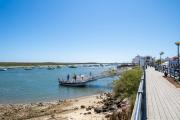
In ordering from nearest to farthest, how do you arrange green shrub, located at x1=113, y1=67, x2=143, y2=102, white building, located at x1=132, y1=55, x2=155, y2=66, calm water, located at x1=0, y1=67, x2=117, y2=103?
green shrub, located at x1=113, y1=67, x2=143, y2=102 → calm water, located at x1=0, y1=67, x2=117, y2=103 → white building, located at x1=132, y1=55, x2=155, y2=66

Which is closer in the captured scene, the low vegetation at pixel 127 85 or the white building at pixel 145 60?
the low vegetation at pixel 127 85

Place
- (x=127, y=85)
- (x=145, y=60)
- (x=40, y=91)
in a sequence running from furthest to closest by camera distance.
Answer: (x=145, y=60) < (x=40, y=91) < (x=127, y=85)

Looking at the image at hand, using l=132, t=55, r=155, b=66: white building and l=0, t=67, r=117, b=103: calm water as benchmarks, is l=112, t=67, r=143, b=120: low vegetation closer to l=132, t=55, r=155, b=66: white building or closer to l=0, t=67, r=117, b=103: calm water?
l=0, t=67, r=117, b=103: calm water

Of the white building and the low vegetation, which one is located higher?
the white building

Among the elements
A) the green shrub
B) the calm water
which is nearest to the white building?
the calm water

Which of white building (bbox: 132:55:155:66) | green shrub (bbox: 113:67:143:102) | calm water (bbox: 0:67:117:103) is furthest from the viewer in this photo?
white building (bbox: 132:55:155:66)

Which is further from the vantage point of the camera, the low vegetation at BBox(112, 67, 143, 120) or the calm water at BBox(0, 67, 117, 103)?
the calm water at BBox(0, 67, 117, 103)

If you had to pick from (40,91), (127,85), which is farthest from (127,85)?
(40,91)

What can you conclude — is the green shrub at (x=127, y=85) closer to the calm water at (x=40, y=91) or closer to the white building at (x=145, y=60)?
the calm water at (x=40, y=91)

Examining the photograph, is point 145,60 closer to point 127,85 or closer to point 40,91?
point 40,91

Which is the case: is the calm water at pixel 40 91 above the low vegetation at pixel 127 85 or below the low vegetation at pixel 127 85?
below

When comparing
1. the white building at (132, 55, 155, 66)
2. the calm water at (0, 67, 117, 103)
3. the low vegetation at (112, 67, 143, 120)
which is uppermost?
the white building at (132, 55, 155, 66)

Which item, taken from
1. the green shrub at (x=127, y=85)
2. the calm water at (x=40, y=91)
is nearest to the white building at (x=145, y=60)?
the calm water at (x=40, y=91)

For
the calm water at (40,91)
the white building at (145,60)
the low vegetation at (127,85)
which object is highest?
the white building at (145,60)
